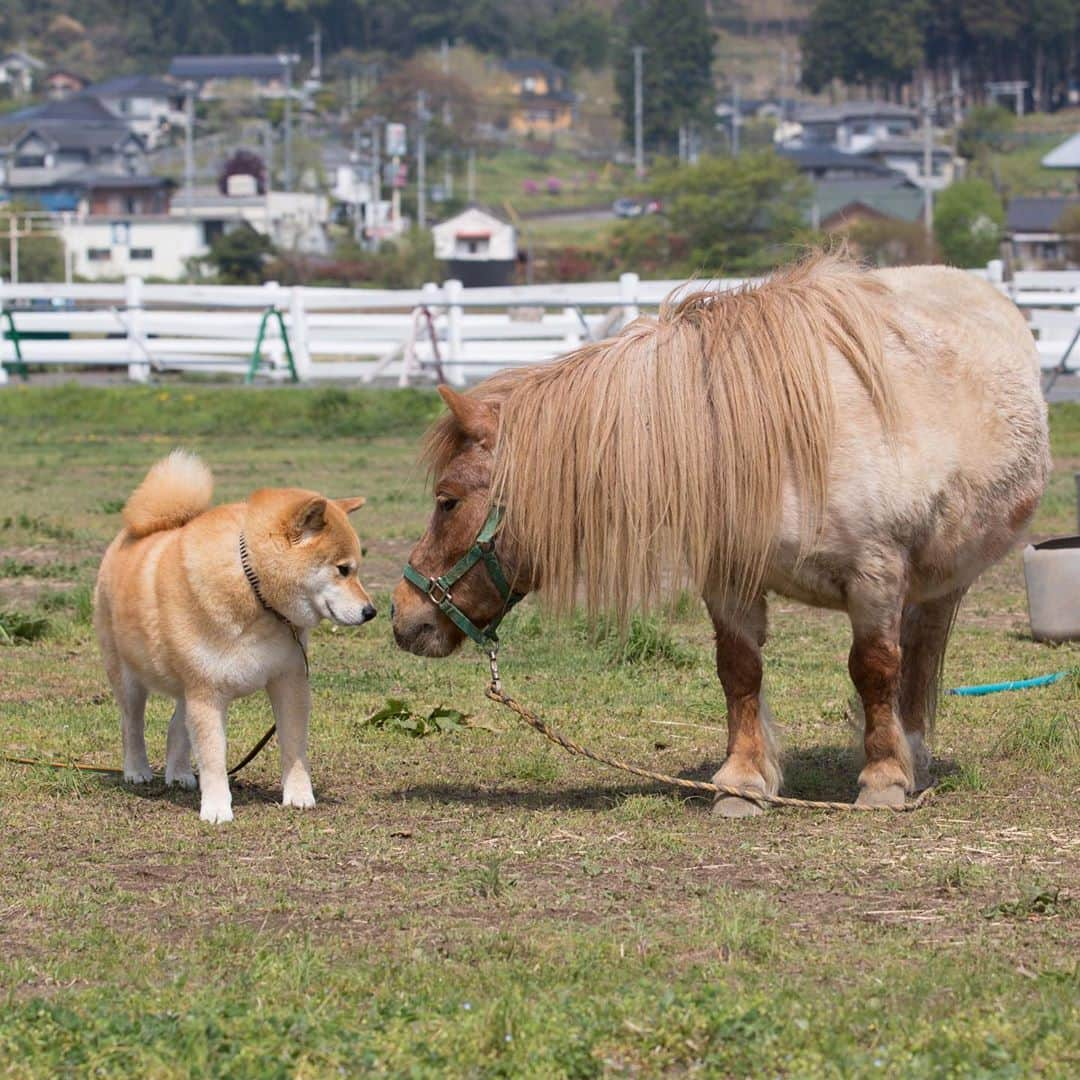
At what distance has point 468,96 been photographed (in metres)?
158

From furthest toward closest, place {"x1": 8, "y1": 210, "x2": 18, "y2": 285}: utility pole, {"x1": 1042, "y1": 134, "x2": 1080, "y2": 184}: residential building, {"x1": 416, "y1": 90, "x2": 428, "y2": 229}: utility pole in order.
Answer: {"x1": 416, "y1": 90, "x2": 428, "y2": 229}: utility pole
{"x1": 1042, "y1": 134, "x2": 1080, "y2": 184}: residential building
{"x1": 8, "y1": 210, "x2": 18, "y2": 285}: utility pole

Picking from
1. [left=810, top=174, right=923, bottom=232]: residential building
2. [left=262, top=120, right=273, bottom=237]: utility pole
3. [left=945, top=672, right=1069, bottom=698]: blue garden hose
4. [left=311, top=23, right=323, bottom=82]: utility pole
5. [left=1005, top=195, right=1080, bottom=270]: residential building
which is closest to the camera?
[left=945, top=672, right=1069, bottom=698]: blue garden hose

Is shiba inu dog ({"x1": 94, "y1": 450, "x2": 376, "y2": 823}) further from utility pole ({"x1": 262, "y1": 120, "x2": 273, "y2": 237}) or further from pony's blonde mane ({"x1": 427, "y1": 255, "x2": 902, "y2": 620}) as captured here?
utility pole ({"x1": 262, "y1": 120, "x2": 273, "y2": 237})

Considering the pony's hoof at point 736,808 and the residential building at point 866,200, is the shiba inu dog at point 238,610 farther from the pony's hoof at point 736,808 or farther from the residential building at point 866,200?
the residential building at point 866,200

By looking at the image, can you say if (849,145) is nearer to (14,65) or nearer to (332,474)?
(14,65)

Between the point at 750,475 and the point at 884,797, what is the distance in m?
1.21

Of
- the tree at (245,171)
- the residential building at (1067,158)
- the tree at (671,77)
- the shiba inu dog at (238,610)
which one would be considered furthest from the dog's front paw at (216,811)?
the tree at (671,77)

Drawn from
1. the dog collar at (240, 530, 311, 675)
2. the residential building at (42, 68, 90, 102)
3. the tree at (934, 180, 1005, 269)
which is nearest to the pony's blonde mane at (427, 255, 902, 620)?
the dog collar at (240, 530, 311, 675)

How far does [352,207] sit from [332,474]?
371 ft

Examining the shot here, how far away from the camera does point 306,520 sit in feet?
20.4

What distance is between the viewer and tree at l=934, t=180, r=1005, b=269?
79812 millimetres

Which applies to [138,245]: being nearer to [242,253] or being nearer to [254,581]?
[242,253]

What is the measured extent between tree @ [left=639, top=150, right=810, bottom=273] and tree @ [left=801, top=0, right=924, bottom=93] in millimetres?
78381

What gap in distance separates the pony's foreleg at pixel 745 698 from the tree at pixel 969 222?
7201cm
